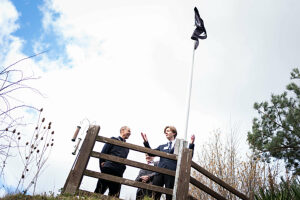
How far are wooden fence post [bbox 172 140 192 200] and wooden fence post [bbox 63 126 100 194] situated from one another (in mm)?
1736

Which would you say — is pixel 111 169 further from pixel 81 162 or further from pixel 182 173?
pixel 182 173

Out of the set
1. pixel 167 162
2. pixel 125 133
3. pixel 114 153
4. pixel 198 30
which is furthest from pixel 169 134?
pixel 198 30

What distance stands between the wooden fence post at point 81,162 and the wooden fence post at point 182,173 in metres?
1.74

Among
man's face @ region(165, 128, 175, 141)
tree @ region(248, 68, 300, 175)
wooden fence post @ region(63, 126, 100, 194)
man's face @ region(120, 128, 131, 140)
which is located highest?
tree @ region(248, 68, 300, 175)

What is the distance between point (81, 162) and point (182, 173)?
194 centimetres

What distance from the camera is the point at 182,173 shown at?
443 centimetres

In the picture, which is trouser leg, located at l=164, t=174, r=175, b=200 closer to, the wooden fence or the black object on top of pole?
the wooden fence

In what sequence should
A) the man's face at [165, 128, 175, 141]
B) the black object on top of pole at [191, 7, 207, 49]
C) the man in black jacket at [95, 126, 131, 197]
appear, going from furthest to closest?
the black object on top of pole at [191, 7, 207, 49], the man's face at [165, 128, 175, 141], the man in black jacket at [95, 126, 131, 197]

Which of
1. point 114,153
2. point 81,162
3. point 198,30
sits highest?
point 198,30

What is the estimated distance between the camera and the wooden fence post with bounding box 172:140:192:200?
4.26 metres

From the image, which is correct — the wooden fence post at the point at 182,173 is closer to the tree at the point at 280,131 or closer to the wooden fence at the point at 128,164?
the wooden fence at the point at 128,164

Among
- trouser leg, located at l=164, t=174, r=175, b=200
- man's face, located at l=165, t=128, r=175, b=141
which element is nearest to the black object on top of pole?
man's face, located at l=165, t=128, r=175, b=141

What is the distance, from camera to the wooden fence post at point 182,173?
14.0ft

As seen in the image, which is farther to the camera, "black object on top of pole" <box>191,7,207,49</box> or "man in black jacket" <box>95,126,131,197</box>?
"black object on top of pole" <box>191,7,207,49</box>
